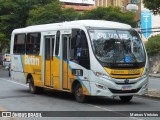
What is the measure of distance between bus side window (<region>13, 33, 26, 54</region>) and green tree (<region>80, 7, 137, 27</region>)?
19.3 meters

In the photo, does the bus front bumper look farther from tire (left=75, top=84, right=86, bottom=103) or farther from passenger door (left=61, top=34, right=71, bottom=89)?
passenger door (left=61, top=34, right=71, bottom=89)

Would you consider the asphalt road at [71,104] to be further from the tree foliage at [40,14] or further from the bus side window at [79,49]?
the tree foliage at [40,14]

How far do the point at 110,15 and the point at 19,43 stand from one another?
20122mm

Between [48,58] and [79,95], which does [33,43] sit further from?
[79,95]

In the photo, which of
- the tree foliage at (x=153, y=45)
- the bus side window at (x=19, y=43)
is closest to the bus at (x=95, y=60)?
the bus side window at (x=19, y=43)

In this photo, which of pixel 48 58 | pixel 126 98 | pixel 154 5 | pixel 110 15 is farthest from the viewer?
pixel 110 15

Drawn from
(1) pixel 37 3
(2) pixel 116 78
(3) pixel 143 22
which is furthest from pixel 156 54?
(2) pixel 116 78

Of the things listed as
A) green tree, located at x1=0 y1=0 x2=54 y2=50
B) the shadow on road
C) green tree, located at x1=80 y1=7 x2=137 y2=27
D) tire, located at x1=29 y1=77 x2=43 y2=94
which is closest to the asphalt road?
the shadow on road

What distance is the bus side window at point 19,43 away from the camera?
66.3ft

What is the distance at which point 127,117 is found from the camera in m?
11.7

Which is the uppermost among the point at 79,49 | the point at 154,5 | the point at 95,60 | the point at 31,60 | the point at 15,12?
the point at 15,12

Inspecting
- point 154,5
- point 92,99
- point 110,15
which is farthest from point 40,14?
point 92,99

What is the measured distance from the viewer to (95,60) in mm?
14422

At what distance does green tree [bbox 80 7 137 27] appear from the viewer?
39.6 meters
